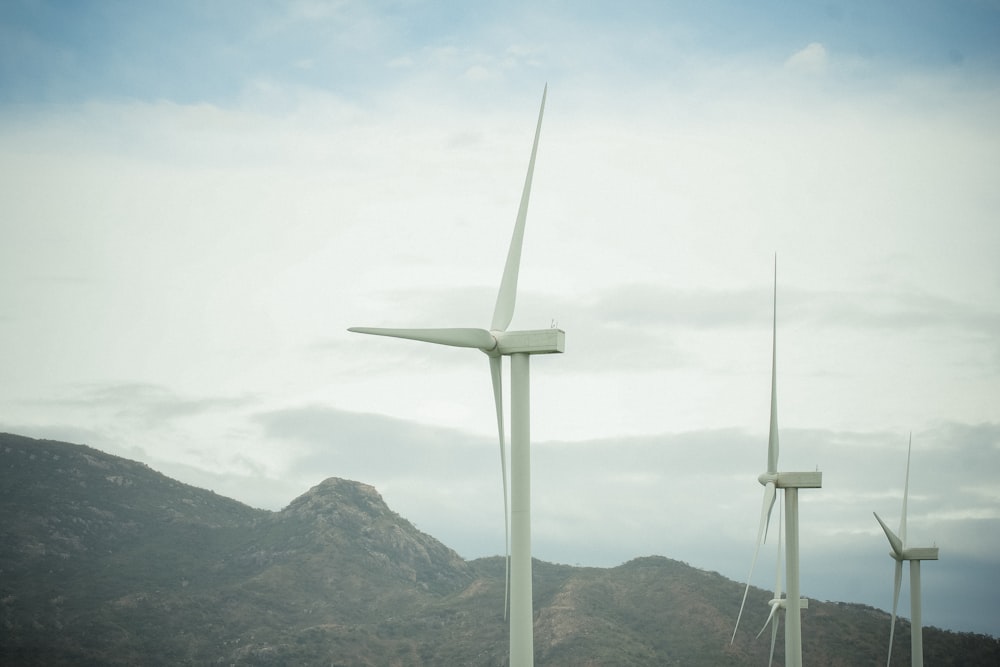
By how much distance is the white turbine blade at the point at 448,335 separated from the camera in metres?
36.1

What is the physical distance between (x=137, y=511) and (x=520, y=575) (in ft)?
501

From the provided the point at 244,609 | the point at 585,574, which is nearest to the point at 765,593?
the point at 585,574

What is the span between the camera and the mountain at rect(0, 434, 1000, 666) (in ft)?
401

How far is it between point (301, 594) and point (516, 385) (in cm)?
12661

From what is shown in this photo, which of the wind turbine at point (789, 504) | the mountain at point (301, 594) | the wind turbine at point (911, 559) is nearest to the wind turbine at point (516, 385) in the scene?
the wind turbine at point (789, 504)

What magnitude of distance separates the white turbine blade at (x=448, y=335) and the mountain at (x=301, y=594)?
290ft

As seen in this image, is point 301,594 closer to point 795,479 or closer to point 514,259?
point 795,479

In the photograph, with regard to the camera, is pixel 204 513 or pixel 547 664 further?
pixel 204 513

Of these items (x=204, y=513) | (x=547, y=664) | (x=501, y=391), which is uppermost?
(x=501, y=391)

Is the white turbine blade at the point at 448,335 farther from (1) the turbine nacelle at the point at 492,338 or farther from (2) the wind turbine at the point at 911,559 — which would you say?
(2) the wind turbine at the point at 911,559

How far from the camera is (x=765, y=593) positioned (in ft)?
502

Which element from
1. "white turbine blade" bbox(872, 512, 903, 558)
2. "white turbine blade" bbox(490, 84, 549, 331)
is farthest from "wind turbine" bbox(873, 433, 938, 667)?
"white turbine blade" bbox(490, 84, 549, 331)

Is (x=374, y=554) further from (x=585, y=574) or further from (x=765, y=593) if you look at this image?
(x=765, y=593)

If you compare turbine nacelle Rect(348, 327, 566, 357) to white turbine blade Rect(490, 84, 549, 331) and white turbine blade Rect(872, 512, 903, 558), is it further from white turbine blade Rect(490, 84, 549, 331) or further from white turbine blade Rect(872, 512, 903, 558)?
white turbine blade Rect(872, 512, 903, 558)
